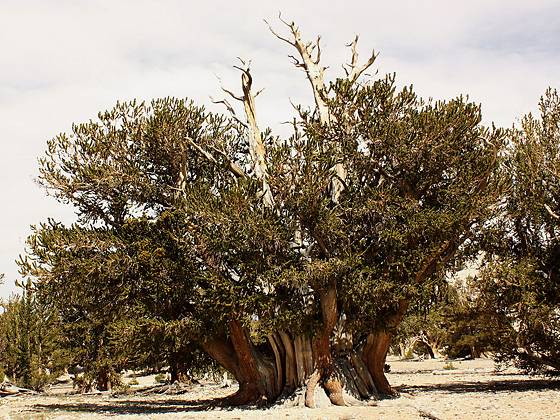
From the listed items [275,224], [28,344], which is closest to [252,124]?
[275,224]

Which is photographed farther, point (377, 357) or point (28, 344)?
point (28, 344)

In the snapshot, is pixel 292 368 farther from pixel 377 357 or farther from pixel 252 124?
pixel 252 124

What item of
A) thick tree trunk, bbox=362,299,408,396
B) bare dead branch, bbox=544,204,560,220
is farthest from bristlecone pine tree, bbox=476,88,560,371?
thick tree trunk, bbox=362,299,408,396

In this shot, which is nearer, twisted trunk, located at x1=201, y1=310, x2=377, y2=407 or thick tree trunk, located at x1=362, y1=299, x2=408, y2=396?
twisted trunk, located at x1=201, y1=310, x2=377, y2=407

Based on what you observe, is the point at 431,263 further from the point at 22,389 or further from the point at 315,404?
the point at 22,389

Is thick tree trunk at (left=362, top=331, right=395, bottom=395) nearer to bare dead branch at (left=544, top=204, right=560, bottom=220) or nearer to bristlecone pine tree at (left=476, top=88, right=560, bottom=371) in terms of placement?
bristlecone pine tree at (left=476, top=88, right=560, bottom=371)

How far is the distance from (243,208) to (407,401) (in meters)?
8.08

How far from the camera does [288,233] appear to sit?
65.4 ft

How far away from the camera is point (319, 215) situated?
1948cm

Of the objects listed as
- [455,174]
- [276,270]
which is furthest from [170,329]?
[455,174]

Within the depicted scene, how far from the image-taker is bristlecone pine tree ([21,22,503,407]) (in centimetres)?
1959

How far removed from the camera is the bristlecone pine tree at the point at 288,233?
1959 cm

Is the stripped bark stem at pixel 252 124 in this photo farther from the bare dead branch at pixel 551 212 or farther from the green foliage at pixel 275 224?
the bare dead branch at pixel 551 212

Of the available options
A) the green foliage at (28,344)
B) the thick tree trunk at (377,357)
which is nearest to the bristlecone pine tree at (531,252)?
the thick tree trunk at (377,357)
